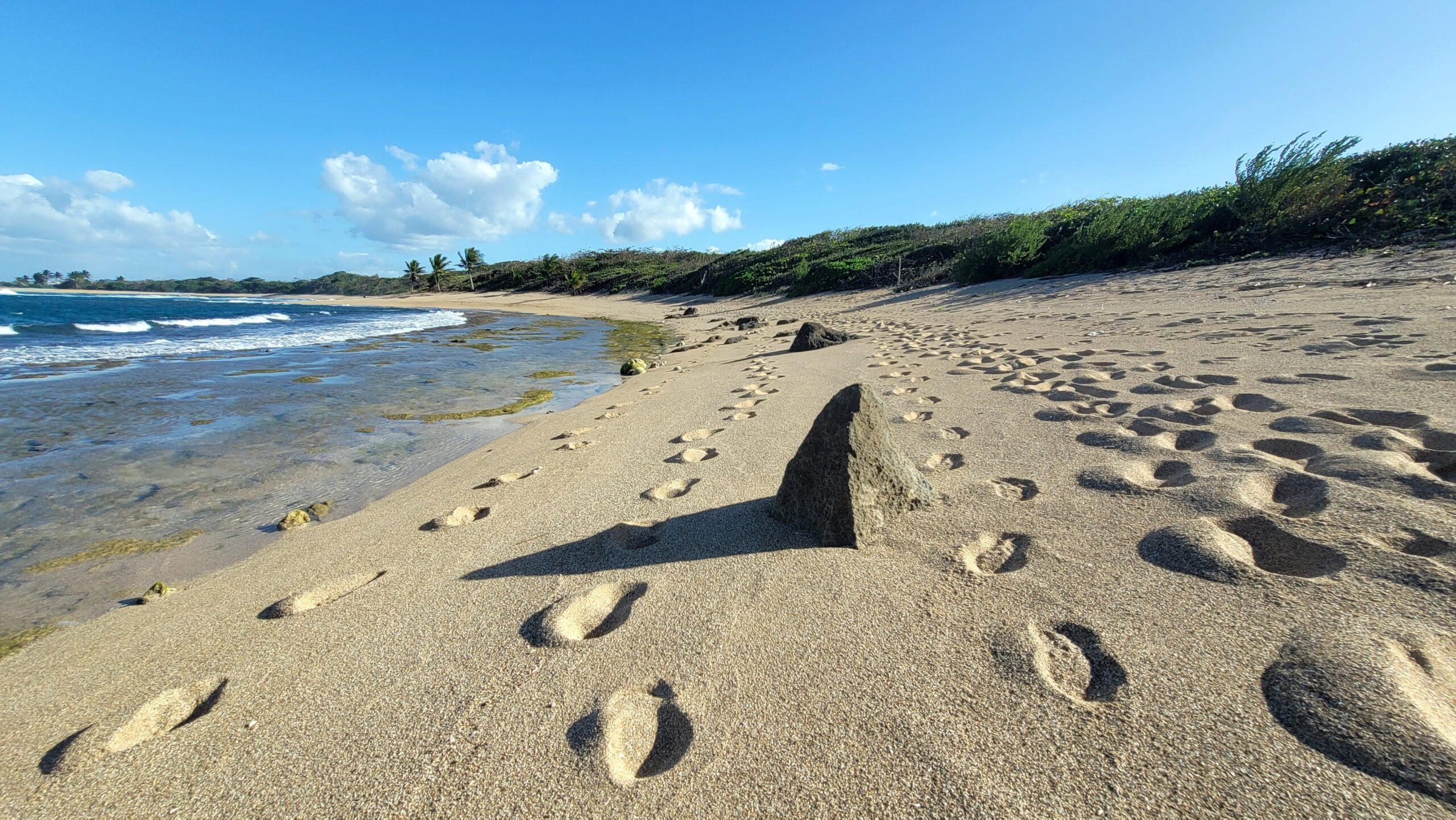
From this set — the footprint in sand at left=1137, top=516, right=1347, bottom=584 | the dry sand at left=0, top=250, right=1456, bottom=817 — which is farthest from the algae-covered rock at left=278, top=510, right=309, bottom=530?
the footprint in sand at left=1137, top=516, right=1347, bottom=584

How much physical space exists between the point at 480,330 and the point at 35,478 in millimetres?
13030

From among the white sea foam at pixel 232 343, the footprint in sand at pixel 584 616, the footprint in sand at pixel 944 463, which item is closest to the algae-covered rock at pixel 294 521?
the footprint in sand at pixel 584 616

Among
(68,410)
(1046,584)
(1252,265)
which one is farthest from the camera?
(1252,265)

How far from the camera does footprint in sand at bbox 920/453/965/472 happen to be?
2.63m

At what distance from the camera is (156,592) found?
2.49 metres

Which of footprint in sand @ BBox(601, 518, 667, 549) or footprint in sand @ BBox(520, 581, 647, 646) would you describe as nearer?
footprint in sand @ BBox(520, 581, 647, 646)

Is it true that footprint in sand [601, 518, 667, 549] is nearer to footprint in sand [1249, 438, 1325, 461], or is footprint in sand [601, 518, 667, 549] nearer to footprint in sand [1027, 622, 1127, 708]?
footprint in sand [1027, 622, 1127, 708]

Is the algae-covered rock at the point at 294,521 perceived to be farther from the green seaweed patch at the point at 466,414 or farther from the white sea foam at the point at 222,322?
the white sea foam at the point at 222,322

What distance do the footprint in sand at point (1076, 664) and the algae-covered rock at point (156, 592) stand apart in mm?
3513

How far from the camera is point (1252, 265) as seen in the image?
8.62m

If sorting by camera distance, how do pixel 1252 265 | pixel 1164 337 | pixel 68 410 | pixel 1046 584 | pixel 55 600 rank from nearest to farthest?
1. pixel 1046 584
2. pixel 55 600
3. pixel 1164 337
4. pixel 68 410
5. pixel 1252 265

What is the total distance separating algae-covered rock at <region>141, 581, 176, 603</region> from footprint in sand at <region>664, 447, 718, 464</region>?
240cm

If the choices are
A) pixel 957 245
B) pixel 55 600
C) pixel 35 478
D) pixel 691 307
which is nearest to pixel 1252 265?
pixel 957 245

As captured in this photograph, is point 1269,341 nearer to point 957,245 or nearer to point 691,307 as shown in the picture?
Result: point 957,245
